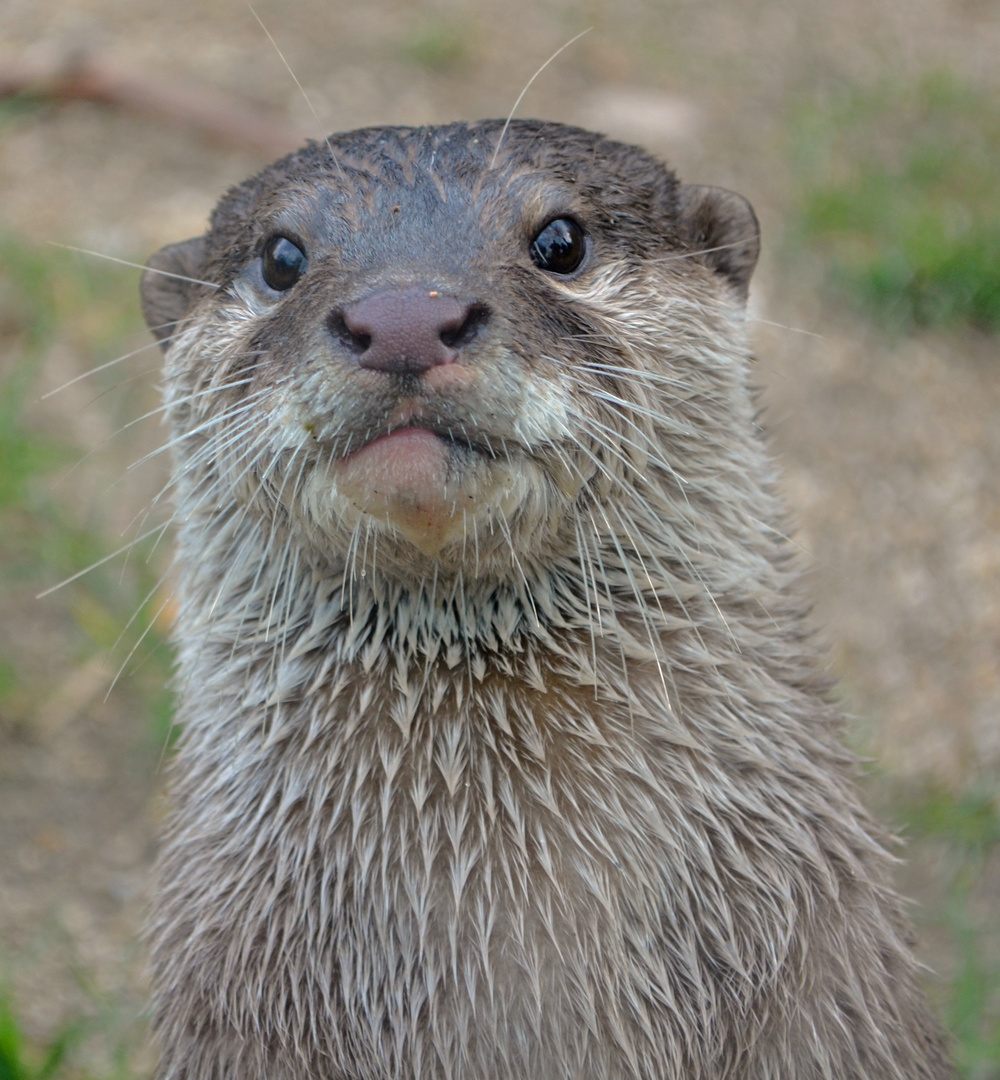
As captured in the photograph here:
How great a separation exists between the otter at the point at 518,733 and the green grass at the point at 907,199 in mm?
2086

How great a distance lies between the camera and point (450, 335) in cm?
129

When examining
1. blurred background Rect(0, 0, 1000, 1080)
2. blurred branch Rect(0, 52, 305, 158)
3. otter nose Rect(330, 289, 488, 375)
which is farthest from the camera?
blurred branch Rect(0, 52, 305, 158)

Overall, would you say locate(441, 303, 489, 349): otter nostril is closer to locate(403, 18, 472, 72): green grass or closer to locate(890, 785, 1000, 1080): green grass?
locate(890, 785, 1000, 1080): green grass

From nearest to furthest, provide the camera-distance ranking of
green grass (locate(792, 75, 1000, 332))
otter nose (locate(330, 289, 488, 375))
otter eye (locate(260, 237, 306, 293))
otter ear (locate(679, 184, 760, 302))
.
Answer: otter nose (locate(330, 289, 488, 375)) < otter eye (locate(260, 237, 306, 293)) < otter ear (locate(679, 184, 760, 302)) < green grass (locate(792, 75, 1000, 332))

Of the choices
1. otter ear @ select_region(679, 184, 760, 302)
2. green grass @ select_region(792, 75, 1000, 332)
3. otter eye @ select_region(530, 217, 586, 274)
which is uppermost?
green grass @ select_region(792, 75, 1000, 332)

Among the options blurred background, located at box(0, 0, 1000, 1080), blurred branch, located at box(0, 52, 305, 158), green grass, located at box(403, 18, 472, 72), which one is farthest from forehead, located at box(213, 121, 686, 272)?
green grass, located at box(403, 18, 472, 72)

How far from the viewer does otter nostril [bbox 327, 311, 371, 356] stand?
4.26 ft

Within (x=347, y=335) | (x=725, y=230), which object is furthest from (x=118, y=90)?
(x=347, y=335)

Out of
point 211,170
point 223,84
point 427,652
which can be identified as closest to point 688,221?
point 427,652

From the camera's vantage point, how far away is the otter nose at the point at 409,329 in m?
1.27

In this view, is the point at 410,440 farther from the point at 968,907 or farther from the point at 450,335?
the point at 968,907

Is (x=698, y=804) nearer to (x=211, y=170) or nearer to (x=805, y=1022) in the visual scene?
(x=805, y=1022)

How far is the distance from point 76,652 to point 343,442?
1.78 m

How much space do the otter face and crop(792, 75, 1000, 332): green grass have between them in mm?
1868
